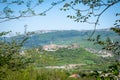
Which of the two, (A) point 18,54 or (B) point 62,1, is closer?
(B) point 62,1

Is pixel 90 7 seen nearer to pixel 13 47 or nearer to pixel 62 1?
pixel 62 1

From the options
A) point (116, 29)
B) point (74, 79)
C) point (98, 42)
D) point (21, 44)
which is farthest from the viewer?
point (74, 79)

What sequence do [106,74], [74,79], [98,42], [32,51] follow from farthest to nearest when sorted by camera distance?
1. [74,79]
2. [32,51]
3. [98,42]
4. [106,74]

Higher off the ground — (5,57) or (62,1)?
(62,1)

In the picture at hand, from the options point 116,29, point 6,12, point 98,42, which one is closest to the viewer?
point 116,29

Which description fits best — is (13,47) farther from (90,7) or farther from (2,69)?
(90,7)

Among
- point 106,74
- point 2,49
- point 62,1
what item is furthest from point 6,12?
point 106,74

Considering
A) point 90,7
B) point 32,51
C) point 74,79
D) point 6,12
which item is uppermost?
point 90,7

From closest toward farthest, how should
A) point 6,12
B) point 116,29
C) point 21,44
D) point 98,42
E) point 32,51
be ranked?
point 116,29 < point 98,42 < point 6,12 < point 21,44 < point 32,51

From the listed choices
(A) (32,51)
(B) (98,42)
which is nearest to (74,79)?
(A) (32,51)
